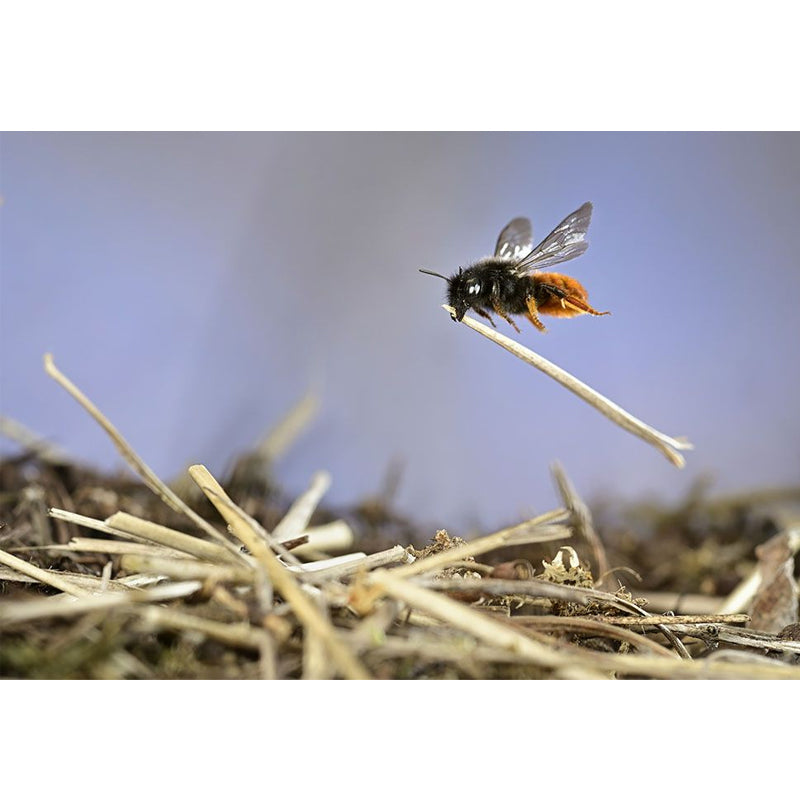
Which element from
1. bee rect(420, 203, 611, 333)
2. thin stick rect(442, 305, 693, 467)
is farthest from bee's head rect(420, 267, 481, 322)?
thin stick rect(442, 305, 693, 467)

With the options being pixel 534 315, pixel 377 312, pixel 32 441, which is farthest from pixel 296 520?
pixel 377 312

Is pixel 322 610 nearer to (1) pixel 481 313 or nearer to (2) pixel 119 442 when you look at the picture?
(2) pixel 119 442

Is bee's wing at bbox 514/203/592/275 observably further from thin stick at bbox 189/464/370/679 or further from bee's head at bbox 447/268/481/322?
thin stick at bbox 189/464/370/679

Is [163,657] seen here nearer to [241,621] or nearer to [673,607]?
[241,621]

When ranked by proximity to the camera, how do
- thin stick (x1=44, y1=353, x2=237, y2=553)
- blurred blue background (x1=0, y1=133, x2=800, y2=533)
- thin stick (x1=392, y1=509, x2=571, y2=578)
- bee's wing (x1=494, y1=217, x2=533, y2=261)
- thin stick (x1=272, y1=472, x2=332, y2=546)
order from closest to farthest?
thin stick (x1=392, y1=509, x2=571, y2=578), thin stick (x1=44, y1=353, x2=237, y2=553), thin stick (x1=272, y1=472, x2=332, y2=546), bee's wing (x1=494, y1=217, x2=533, y2=261), blurred blue background (x1=0, y1=133, x2=800, y2=533)
